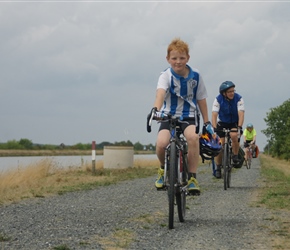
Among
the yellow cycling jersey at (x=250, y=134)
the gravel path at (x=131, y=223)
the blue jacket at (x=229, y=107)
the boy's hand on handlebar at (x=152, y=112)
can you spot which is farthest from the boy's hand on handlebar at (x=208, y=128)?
the yellow cycling jersey at (x=250, y=134)

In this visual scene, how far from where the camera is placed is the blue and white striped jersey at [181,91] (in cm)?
722

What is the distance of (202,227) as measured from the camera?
701 cm

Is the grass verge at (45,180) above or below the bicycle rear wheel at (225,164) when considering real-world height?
below

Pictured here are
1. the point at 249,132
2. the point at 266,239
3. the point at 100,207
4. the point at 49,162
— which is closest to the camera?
the point at 266,239

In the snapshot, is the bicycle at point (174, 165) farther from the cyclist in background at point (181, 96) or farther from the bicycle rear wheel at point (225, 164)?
the bicycle rear wheel at point (225, 164)

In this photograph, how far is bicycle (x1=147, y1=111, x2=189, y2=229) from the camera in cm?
671

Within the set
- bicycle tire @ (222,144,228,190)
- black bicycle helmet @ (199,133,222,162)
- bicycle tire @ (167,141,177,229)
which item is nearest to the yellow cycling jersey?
bicycle tire @ (222,144,228,190)

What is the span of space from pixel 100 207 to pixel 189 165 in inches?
95.1

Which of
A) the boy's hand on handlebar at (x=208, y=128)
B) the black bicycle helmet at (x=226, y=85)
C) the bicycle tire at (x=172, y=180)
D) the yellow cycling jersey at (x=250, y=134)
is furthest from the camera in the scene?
the yellow cycling jersey at (x=250, y=134)

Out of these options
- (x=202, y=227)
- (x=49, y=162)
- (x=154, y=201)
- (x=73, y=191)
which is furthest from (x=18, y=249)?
(x=49, y=162)

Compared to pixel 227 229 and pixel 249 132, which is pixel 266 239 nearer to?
pixel 227 229

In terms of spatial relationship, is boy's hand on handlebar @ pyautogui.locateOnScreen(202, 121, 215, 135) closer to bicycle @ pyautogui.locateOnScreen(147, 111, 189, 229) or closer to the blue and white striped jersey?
the blue and white striped jersey

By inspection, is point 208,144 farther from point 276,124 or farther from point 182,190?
point 276,124

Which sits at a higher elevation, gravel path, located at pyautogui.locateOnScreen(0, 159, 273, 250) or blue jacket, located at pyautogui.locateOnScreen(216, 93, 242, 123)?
blue jacket, located at pyautogui.locateOnScreen(216, 93, 242, 123)
